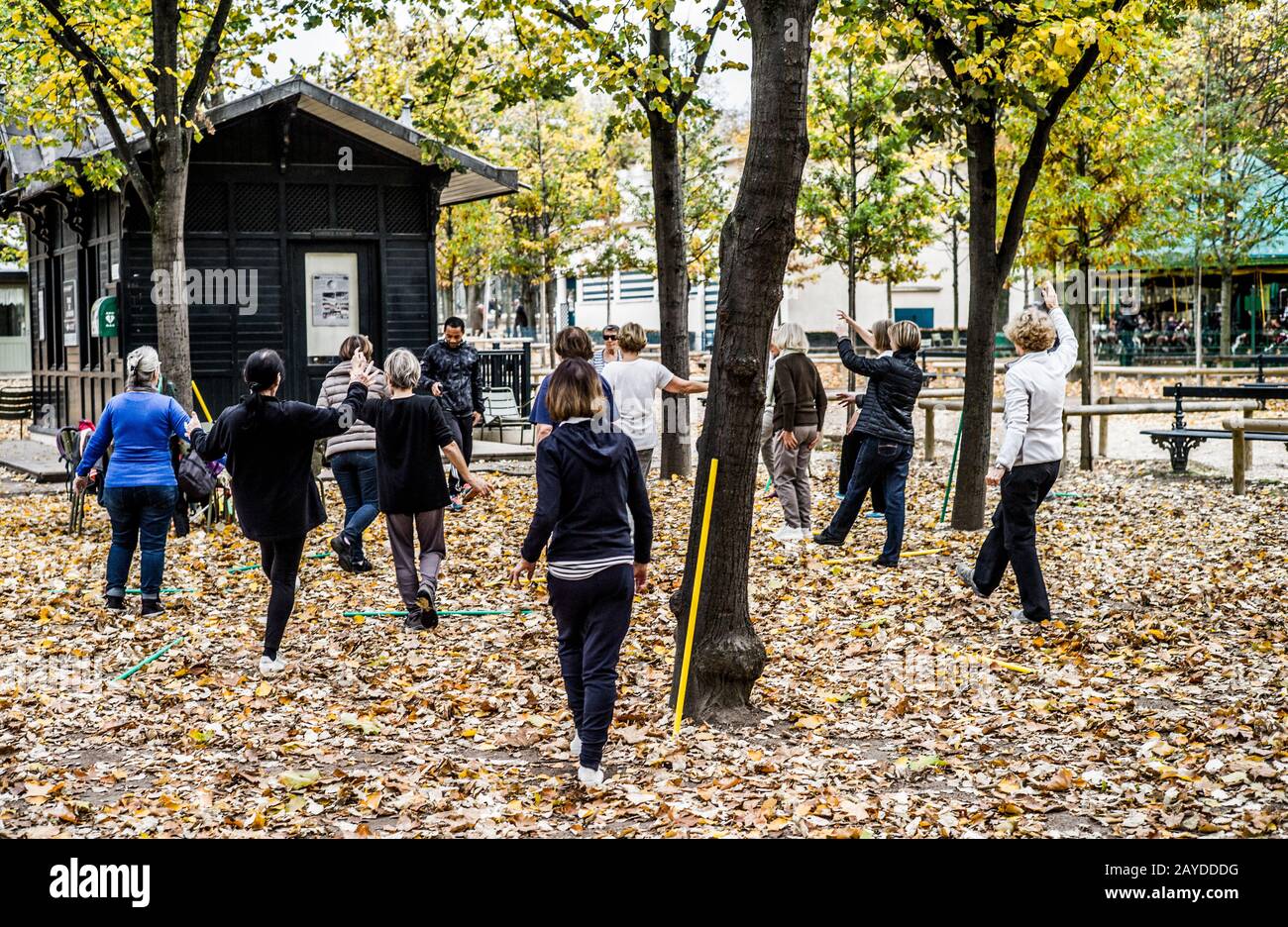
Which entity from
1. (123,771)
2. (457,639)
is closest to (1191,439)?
(457,639)

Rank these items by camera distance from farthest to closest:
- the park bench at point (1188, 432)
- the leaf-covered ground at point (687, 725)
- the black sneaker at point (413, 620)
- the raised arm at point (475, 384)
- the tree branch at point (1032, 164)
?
the park bench at point (1188, 432), the raised arm at point (475, 384), the tree branch at point (1032, 164), the black sneaker at point (413, 620), the leaf-covered ground at point (687, 725)

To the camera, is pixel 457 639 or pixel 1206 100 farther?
pixel 1206 100

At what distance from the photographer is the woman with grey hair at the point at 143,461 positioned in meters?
9.30

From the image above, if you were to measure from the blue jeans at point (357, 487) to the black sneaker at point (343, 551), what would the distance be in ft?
0.11

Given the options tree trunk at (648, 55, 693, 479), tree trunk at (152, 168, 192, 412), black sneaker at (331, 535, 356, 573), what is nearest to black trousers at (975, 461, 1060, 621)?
black sneaker at (331, 535, 356, 573)

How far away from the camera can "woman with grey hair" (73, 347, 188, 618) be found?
9305mm

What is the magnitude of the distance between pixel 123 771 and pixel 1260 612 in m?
7.00

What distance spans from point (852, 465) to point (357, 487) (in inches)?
178

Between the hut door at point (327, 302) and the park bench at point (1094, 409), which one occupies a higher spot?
the hut door at point (327, 302)

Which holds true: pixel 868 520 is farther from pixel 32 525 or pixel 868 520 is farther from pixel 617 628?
pixel 32 525

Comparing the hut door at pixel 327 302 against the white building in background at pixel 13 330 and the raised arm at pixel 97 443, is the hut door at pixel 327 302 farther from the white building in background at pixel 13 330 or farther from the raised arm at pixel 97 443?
the white building in background at pixel 13 330

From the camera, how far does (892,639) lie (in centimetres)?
852

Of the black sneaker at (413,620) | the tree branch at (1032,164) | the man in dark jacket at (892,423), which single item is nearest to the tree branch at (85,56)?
the black sneaker at (413,620)

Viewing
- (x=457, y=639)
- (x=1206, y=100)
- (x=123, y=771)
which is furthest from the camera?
(x=1206, y=100)
